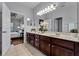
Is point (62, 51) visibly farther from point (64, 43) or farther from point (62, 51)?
point (64, 43)

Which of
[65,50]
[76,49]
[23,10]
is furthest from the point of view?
[23,10]

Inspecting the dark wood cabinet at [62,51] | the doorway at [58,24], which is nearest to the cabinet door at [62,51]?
the dark wood cabinet at [62,51]

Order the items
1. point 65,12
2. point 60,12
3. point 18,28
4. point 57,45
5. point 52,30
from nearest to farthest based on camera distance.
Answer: point 57,45 < point 65,12 < point 60,12 < point 52,30 < point 18,28

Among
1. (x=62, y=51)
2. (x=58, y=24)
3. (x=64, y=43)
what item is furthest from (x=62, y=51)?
(x=58, y=24)

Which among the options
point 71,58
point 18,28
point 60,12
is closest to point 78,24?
point 60,12

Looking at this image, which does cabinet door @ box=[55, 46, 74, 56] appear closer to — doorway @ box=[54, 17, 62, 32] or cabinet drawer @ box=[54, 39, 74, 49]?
cabinet drawer @ box=[54, 39, 74, 49]

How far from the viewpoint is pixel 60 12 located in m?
3.32

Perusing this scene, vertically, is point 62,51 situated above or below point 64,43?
below

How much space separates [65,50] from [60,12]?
5.50 ft

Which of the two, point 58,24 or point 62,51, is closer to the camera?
point 62,51

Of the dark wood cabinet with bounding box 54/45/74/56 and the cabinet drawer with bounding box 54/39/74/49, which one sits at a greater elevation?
the cabinet drawer with bounding box 54/39/74/49

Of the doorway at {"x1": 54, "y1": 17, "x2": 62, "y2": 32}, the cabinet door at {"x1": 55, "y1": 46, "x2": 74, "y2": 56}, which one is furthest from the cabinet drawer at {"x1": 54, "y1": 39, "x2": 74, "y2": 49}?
the doorway at {"x1": 54, "y1": 17, "x2": 62, "y2": 32}

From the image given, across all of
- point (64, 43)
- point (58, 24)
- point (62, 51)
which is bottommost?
point (62, 51)

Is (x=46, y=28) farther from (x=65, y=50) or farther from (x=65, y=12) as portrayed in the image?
(x=65, y=50)
